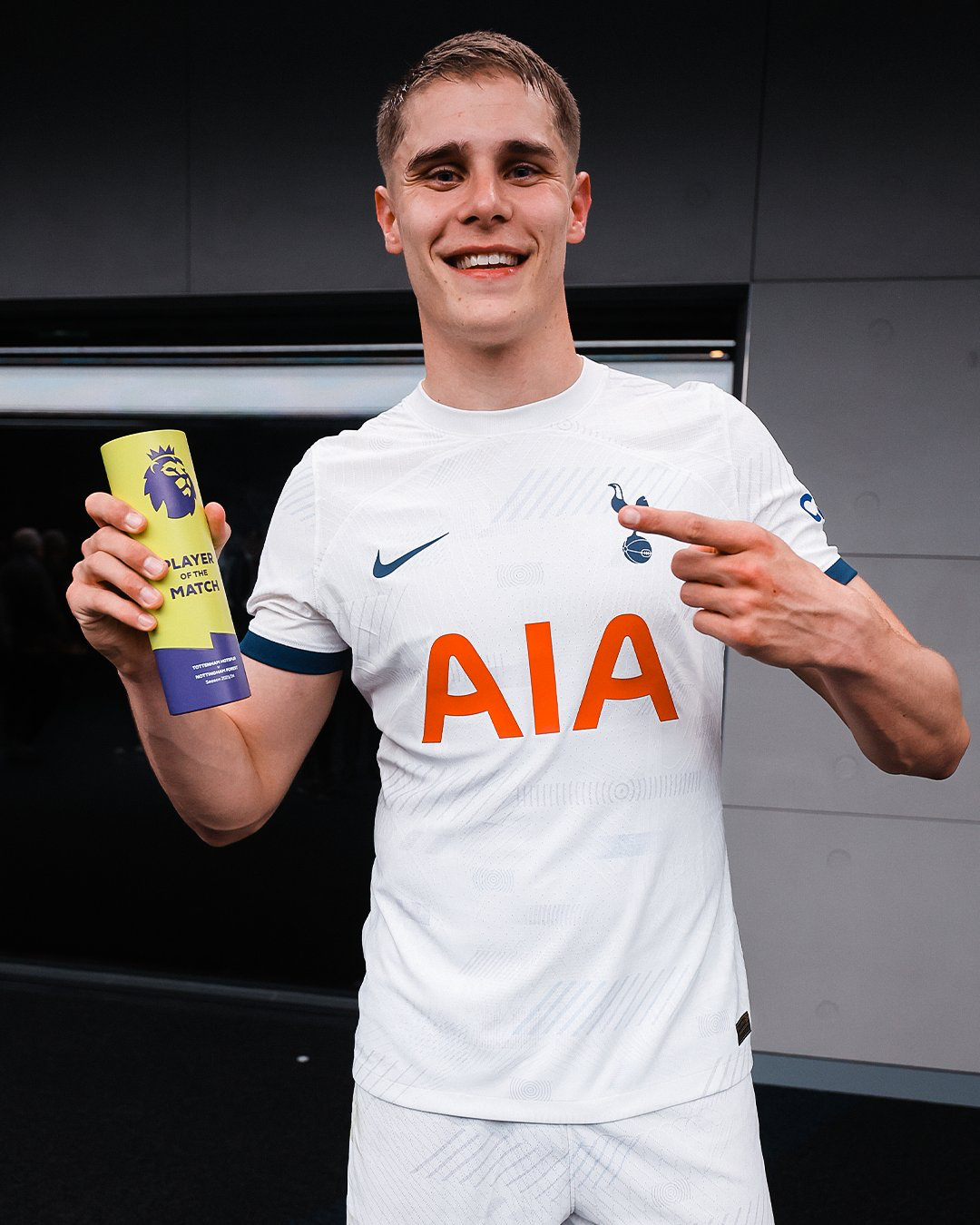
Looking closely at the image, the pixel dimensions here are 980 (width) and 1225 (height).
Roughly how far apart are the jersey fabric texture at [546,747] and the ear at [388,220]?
19 centimetres

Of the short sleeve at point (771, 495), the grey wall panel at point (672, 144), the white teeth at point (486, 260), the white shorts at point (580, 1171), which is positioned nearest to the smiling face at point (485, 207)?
the white teeth at point (486, 260)

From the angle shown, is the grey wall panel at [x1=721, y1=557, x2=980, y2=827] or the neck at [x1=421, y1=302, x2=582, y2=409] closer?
the neck at [x1=421, y1=302, x2=582, y2=409]

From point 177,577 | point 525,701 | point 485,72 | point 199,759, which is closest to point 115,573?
point 177,577

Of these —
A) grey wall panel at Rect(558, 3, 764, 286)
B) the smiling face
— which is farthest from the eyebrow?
grey wall panel at Rect(558, 3, 764, 286)

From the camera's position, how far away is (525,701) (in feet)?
3.22

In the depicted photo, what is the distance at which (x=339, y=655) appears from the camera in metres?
1.13

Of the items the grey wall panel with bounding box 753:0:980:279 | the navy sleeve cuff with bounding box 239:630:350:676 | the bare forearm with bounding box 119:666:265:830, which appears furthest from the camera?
the grey wall panel with bounding box 753:0:980:279

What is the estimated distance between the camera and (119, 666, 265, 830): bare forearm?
1004mm

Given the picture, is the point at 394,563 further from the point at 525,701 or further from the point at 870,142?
the point at 870,142

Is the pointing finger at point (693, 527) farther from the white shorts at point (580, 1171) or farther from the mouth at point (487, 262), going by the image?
the white shorts at point (580, 1171)

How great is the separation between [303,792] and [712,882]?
234 cm

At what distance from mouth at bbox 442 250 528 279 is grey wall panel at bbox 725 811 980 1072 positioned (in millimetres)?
1948

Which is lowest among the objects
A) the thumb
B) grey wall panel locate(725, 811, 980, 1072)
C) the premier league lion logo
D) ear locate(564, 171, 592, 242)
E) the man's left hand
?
Result: grey wall panel locate(725, 811, 980, 1072)

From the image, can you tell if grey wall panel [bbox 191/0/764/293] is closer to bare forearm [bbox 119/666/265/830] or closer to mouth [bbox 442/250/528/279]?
mouth [bbox 442/250/528/279]
